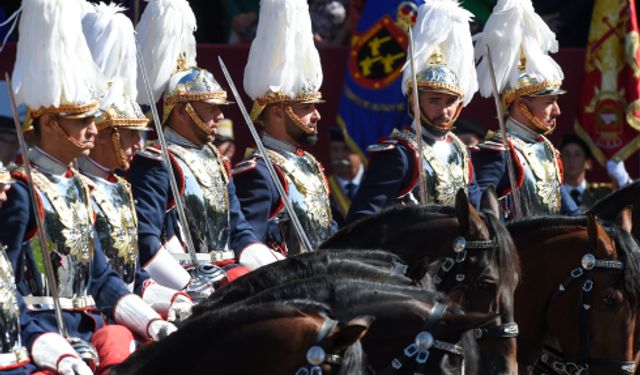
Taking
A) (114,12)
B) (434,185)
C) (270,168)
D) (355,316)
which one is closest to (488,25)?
(434,185)

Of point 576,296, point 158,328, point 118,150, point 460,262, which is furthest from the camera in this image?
point 576,296

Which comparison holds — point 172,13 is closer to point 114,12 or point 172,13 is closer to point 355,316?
point 114,12

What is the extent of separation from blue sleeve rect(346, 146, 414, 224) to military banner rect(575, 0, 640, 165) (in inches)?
190

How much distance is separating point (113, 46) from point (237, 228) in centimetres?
115

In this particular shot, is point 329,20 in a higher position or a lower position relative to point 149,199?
lower

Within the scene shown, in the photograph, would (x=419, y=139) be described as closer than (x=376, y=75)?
Yes

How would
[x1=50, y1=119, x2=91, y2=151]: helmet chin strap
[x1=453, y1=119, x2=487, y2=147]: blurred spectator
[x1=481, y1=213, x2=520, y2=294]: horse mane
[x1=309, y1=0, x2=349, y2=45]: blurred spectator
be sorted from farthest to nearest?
[x1=309, y1=0, x2=349, y2=45]: blurred spectator < [x1=453, y1=119, x2=487, y2=147]: blurred spectator < [x1=481, y1=213, x2=520, y2=294]: horse mane < [x1=50, y1=119, x2=91, y2=151]: helmet chin strap

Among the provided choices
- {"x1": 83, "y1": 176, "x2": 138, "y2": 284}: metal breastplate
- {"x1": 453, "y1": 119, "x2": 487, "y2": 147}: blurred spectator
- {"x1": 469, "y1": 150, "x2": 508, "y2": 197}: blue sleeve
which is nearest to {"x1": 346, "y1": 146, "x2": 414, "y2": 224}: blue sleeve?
{"x1": 469, "y1": 150, "x2": 508, "y2": 197}: blue sleeve

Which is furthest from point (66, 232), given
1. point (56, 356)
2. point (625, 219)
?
point (625, 219)

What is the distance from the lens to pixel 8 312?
19.3ft

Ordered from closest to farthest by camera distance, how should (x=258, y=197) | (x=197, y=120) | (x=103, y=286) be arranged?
(x=103, y=286) → (x=197, y=120) → (x=258, y=197)

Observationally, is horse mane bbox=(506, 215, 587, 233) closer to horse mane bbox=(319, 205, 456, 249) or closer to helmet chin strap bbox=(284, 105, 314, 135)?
horse mane bbox=(319, 205, 456, 249)

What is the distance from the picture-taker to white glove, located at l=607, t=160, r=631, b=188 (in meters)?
13.0

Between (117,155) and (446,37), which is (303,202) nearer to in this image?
(446,37)
